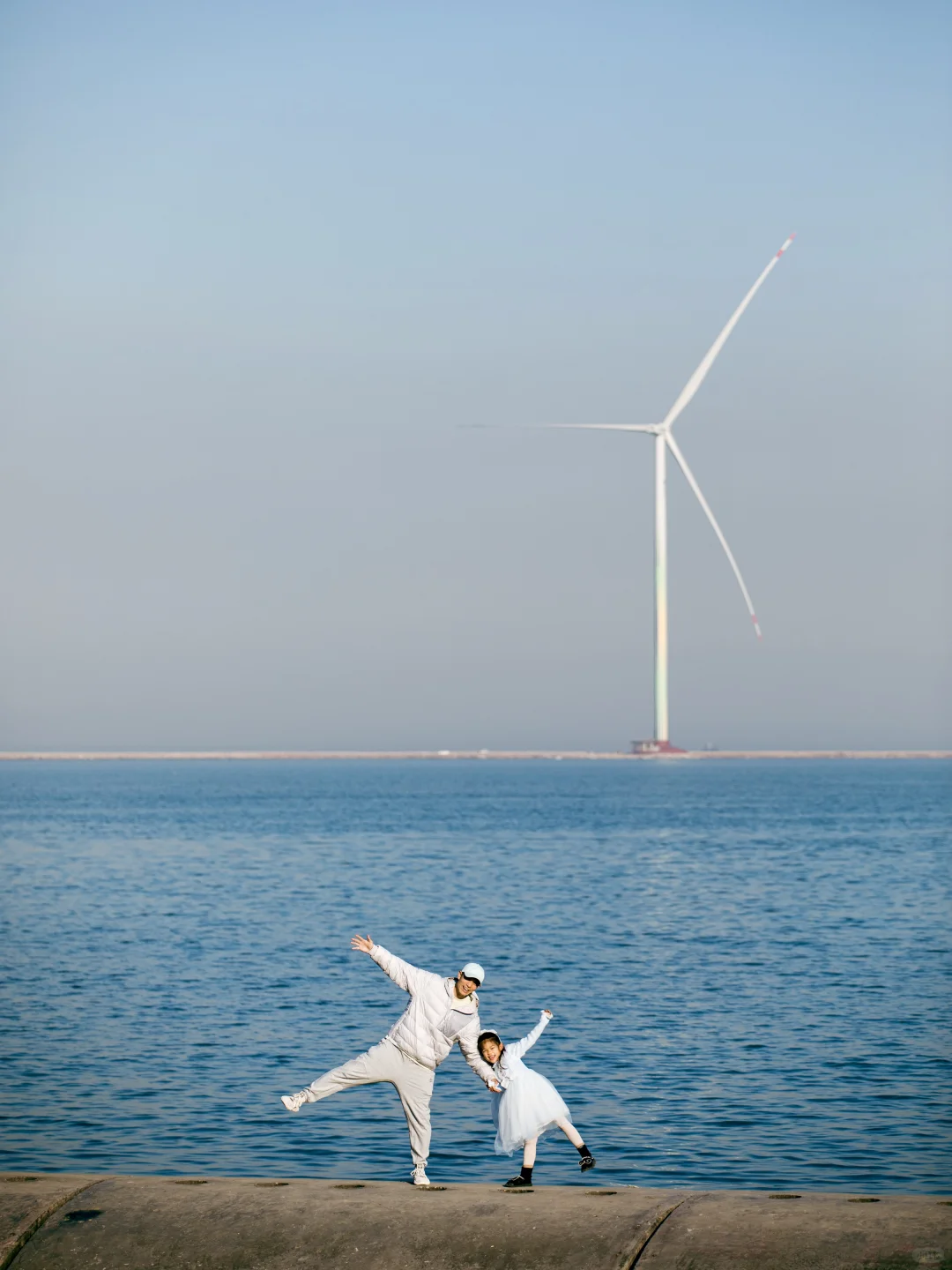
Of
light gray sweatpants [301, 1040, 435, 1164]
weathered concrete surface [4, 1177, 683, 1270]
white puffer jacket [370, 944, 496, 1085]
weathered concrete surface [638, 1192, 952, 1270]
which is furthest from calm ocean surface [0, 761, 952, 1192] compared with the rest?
weathered concrete surface [638, 1192, 952, 1270]

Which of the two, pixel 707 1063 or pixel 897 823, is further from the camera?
pixel 897 823

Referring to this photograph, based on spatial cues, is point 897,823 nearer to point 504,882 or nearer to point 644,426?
point 644,426

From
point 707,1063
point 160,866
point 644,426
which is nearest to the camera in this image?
point 707,1063

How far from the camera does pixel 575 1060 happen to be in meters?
33.8

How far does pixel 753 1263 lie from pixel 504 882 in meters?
73.4

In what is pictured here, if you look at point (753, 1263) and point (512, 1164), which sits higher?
point (753, 1263)

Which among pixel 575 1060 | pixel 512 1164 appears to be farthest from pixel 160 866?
pixel 512 1164

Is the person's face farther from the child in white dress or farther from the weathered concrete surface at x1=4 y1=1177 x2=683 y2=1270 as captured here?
the weathered concrete surface at x1=4 y1=1177 x2=683 y2=1270

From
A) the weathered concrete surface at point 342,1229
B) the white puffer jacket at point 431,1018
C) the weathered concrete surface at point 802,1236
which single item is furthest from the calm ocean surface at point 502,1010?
the weathered concrete surface at point 802,1236

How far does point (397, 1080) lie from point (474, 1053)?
1010 mm

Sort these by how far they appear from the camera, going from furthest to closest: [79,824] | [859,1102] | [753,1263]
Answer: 1. [79,824]
2. [859,1102]
3. [753,1263]

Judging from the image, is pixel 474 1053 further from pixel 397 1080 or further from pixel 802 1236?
pixel 802 1236

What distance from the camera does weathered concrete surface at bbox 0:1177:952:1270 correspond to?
13375 mm

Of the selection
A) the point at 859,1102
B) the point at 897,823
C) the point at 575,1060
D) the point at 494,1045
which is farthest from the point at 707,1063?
the point at 897,823
